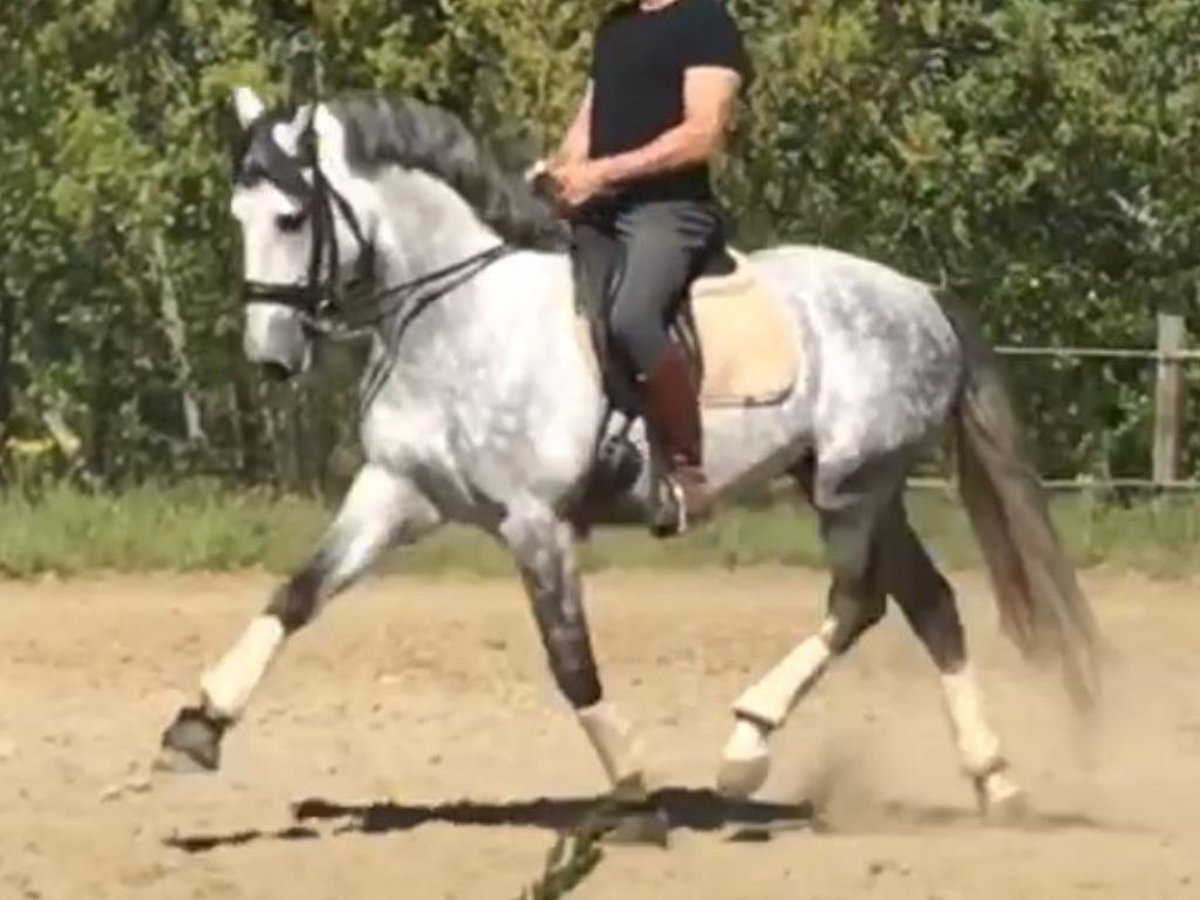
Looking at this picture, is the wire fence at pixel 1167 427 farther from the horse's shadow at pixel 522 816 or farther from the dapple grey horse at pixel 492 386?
the dapple grey horse at pixel 492 386

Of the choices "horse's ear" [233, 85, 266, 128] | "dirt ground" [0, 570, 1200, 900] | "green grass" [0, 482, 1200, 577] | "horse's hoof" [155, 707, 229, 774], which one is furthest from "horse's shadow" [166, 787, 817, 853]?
"green grass" [0, 482, 1200, 577]

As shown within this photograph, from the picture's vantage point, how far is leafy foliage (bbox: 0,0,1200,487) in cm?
2742

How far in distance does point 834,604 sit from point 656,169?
1553 mm

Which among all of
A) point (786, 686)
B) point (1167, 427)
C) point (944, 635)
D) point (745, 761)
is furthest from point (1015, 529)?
point (1167, 427)

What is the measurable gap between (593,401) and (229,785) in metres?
1.74

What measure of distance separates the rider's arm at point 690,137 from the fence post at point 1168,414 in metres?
14.7

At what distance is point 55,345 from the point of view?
34250 millimetres

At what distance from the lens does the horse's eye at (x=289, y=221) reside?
998cm

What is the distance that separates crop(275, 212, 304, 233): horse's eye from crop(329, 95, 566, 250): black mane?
298mm

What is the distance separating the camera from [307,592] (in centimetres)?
1012

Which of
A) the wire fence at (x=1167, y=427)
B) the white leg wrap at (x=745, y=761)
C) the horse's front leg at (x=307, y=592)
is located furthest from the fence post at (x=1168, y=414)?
the horse's front leg at (x=307, y=592)

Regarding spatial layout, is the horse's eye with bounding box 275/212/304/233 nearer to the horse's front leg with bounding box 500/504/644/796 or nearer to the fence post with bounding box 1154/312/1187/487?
the horse's front leg with bounding box 500/504/644/796

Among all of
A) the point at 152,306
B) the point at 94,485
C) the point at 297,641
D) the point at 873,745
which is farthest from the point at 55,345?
the point at 873,745

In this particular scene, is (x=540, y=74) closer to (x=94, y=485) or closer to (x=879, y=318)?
(x=94, y=485)
